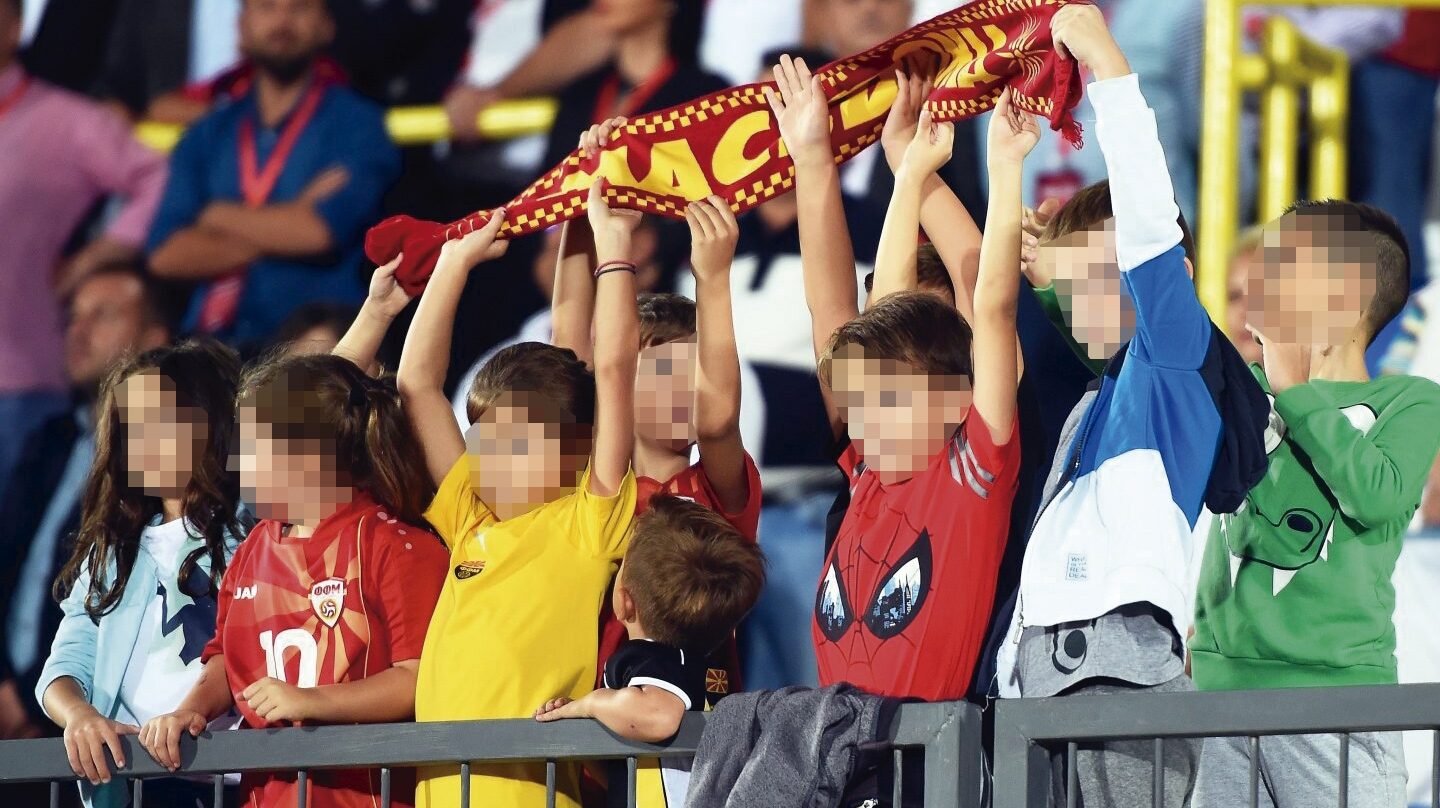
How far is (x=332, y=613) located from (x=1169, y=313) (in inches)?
54.5

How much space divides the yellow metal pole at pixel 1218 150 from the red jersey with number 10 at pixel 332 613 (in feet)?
7.56

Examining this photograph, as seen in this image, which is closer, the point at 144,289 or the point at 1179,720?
the point at 1179,720

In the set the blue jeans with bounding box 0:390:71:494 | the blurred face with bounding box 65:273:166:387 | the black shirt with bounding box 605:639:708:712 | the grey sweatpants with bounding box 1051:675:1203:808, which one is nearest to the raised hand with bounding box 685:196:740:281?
the black shirt with bounding box 605:639:708:712

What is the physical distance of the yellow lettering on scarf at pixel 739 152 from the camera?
11.3 feet

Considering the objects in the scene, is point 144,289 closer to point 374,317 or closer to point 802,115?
point 374,317

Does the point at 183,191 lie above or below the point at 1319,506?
above

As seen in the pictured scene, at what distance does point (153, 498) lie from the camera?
140 inches

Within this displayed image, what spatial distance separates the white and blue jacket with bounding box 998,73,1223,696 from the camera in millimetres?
2607

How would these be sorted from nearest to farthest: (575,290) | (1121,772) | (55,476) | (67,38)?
(1121,772)
(575,290)
(55,476)
(67,38)

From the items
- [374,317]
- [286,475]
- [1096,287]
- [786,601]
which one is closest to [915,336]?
[1096,287]

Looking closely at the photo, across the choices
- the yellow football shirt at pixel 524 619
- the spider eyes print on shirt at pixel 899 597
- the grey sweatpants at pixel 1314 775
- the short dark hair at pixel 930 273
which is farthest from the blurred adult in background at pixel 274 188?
the grey sweatpants at pixel 1314 775

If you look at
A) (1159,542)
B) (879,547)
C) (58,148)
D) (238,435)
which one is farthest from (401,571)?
(58,148)

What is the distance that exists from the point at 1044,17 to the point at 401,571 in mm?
1351

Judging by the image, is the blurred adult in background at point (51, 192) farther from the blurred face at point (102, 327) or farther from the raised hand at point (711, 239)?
the raised hand at point (711, 239)
